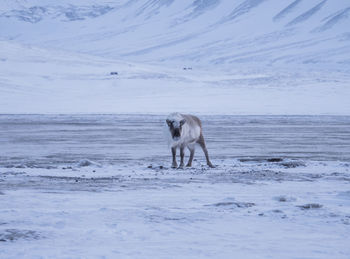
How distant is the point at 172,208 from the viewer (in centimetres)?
677

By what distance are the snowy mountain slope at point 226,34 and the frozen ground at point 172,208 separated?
339 feet

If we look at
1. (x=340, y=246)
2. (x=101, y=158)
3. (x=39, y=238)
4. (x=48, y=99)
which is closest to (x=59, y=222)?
(x=39, y=238)

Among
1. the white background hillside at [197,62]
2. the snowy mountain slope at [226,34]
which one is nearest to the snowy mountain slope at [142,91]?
the white background hillside at [197,62]

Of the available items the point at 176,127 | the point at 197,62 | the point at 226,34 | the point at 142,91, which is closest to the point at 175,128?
the point at 176,127

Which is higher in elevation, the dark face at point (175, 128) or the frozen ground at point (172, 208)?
the dark face at point (175, 128)

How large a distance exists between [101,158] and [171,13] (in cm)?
17675

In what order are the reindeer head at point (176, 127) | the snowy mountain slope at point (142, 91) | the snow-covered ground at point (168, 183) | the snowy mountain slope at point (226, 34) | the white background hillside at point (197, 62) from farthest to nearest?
the snowy mountain slope at point (226, 34) → the white background hillside at point (197, 62) → the snowy mountain slope at point (142, 91) → the reindeer head at point (176, 127) → the snow-covered ground at point (168, 183)

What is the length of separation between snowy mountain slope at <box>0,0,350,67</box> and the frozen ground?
339 ft

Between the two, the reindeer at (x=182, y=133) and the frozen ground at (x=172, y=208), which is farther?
the reindeer at (x=182, y=133)

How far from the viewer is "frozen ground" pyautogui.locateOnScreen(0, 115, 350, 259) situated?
16.6 ft

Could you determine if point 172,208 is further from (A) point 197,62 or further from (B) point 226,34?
(B) point 226,34

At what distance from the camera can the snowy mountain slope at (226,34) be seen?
126 m

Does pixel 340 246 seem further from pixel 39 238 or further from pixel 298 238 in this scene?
pixel 39 238

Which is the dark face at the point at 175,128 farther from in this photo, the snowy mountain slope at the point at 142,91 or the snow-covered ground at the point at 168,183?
the snowy mountain slope at the point at 142,91
